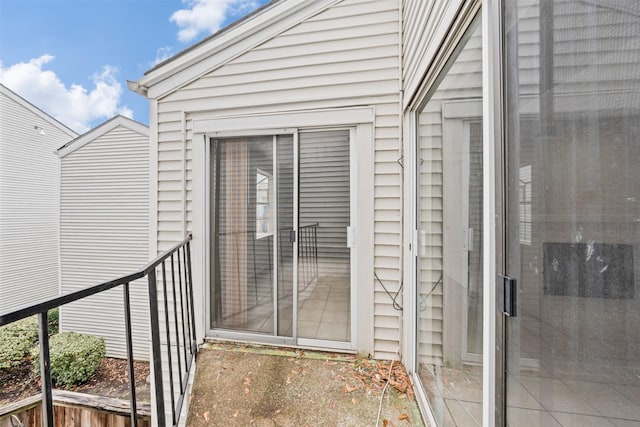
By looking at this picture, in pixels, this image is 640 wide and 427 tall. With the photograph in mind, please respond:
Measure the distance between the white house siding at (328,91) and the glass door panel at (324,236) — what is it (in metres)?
0.27

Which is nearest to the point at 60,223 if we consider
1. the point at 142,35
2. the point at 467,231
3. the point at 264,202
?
the point at 264,202

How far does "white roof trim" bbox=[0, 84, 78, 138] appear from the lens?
7.45 meters

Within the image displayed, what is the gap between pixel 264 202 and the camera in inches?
103

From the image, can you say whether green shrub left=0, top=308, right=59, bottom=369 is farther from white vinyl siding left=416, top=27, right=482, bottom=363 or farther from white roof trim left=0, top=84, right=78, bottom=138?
white vinyl siding left=416, top=27, right=482, bottom=363

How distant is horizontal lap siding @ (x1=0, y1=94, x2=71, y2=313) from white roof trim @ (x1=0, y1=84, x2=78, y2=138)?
9 centimetres

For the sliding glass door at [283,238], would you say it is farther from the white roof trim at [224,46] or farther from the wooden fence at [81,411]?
the wooden fence at [81,411]

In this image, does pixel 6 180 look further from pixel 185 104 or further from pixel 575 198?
pixel 575 198

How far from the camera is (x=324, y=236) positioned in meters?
2.52

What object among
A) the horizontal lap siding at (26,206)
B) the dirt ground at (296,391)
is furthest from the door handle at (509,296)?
the horizontal lap siding at (26,206)

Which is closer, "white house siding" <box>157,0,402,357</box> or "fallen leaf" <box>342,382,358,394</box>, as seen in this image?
"fallen leaf" <box>342,382,358,394</box>

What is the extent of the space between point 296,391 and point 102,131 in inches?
295

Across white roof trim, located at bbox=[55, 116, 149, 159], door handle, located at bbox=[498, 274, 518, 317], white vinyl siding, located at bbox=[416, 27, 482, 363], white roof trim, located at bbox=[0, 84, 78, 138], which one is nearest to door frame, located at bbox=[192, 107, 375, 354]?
white vinyl siding, located at bbox=[416, 27, 482, 363]

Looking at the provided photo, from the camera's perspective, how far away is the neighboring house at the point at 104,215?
6.34 m

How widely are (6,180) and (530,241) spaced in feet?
36.9
